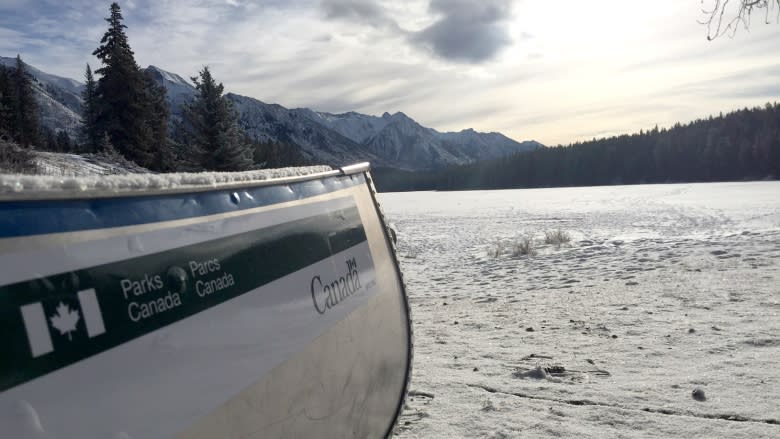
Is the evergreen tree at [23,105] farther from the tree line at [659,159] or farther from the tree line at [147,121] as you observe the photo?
the tree line at [659,159]

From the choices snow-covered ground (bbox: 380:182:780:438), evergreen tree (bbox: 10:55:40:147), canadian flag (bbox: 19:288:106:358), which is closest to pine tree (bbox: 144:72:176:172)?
evergreen tree (bbox: 10:55:40:147)

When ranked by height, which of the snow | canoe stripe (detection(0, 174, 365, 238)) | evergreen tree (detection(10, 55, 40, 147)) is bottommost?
canoe stripe (detection(0, 174, 365, 238))

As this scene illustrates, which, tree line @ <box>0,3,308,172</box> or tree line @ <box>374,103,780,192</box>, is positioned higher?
tree line @ <box>0,3,308,172</box>

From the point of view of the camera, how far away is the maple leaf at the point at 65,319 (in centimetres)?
97

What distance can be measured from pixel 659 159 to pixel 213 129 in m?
86.4

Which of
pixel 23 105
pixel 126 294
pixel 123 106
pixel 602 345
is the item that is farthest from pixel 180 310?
pixel 23 105

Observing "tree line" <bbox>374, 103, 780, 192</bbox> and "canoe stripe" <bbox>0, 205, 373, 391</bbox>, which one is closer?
"canoe stripe" <bbox>0, 205, 373, 391</bbox>

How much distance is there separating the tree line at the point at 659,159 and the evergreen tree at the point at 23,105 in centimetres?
8470

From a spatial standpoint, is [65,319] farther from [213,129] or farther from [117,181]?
[213,129]

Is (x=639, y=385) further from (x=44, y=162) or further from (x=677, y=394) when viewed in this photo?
(x=44, y=162)

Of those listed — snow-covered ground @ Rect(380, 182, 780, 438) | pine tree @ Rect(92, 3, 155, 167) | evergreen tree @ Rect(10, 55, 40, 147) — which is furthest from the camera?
evergreen tree @ Rect(10, 55, 40, 147)

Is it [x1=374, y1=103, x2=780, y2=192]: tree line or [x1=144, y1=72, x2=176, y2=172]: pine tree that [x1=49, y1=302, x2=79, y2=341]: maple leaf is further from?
[x1=374, y1=103, x2=780, y2=192]: tree line

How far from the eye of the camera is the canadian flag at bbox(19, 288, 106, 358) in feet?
3.04

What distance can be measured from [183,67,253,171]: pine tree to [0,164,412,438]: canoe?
2528cm
